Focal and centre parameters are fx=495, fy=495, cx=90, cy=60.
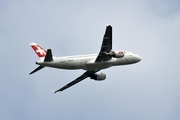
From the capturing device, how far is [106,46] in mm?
83188

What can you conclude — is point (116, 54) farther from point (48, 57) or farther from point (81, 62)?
point (48, 57)

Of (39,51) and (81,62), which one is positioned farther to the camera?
(39,51)

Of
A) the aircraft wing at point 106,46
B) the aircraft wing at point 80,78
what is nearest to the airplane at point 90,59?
the aircraft wing at point 106,46

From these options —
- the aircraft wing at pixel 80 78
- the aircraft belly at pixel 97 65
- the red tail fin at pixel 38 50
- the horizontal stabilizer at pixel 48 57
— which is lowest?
the aircraft wing at pixel 80 78

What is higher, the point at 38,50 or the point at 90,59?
the point at 38,50

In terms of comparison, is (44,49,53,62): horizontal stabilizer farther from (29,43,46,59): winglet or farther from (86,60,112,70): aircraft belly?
(86,60,112,70): aircraft belly

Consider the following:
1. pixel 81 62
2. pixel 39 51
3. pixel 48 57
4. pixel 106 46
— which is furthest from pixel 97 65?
pixel 39 51

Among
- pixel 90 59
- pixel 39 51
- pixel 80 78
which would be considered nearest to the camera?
pixel 90 59

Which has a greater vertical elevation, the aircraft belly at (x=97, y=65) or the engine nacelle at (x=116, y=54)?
the engine nacelle at (x=116, y=54)

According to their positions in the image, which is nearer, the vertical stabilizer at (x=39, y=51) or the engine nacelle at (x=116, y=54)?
the engine nacelle at (x=116, y=54)

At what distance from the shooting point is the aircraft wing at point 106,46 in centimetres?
8025

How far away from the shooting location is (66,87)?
95062 mm

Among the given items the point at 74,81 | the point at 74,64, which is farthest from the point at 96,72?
the point at 74,64

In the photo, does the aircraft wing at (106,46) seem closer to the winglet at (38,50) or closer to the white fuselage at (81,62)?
the white fuselage at (81,62)
